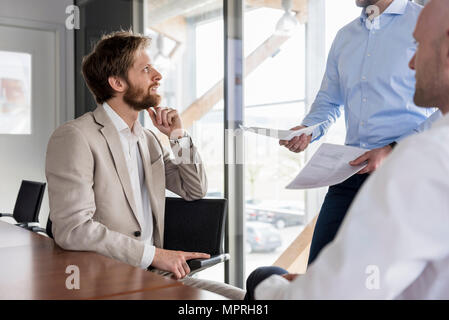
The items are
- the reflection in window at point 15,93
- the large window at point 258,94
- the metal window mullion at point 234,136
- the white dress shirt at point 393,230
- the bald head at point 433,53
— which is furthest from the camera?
the reflection in window at point 15,93

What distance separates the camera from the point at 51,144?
1.89m

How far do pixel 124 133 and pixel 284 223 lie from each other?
139 cm

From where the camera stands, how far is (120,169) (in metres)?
1.91

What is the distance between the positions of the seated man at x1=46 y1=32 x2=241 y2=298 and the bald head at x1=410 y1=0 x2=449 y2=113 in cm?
93

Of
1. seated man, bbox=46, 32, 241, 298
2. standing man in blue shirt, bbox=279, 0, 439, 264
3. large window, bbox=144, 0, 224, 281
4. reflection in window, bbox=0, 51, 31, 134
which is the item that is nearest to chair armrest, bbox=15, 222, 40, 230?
large window, bbox=144, 0, 224, 281

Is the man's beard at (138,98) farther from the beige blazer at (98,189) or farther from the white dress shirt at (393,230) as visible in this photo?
the white dress shirt at (393,230)

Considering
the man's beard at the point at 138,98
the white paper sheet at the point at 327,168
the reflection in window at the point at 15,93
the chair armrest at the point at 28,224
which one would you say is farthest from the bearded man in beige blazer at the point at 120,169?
the reflection in window at the point at 15,93

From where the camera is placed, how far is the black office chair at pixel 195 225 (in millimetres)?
1998

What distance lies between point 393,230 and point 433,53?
455mm

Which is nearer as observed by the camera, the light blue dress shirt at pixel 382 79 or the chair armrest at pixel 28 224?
the light blue dress shirt at pixel 382 79

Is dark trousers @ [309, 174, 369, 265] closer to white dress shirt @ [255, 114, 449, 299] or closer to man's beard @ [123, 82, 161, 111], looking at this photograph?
man's beard @ [123, 82, 161, 111]

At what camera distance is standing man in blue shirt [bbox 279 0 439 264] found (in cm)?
174

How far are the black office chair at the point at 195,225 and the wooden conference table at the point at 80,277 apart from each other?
2.04 feet
